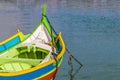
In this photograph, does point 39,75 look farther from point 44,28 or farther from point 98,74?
point 98,74

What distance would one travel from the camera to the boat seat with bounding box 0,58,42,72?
18547 mm

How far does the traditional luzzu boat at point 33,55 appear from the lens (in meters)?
17.1

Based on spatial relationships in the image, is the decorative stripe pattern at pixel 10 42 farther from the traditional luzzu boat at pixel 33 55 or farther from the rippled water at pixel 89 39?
the rippled water at pixel 89 39

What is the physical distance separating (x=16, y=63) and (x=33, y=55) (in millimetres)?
2279

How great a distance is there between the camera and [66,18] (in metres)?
56.8

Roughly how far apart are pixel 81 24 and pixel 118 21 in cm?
632

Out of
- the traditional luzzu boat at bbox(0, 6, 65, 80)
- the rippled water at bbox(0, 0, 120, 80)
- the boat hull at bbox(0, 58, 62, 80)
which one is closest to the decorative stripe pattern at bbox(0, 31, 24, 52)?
the traditional luzzu boat at bbox(0, 6, 65, 80)

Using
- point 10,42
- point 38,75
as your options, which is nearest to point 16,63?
point 38,75

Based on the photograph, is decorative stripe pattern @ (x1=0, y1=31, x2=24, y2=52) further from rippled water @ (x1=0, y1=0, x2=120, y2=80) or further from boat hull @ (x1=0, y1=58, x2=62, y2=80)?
boat hull @ (x1=0, y1=58, x2=62, y2=80)

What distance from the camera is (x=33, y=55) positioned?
21.0m

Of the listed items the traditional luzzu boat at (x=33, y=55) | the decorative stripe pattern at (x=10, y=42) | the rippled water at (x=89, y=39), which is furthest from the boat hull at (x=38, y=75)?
the rippled water at (x=89, y=39)

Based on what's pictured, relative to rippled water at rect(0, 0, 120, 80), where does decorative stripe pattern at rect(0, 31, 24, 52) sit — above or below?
above

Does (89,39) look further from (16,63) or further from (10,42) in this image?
(16,63)

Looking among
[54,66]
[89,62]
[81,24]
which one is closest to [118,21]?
[81,24]
